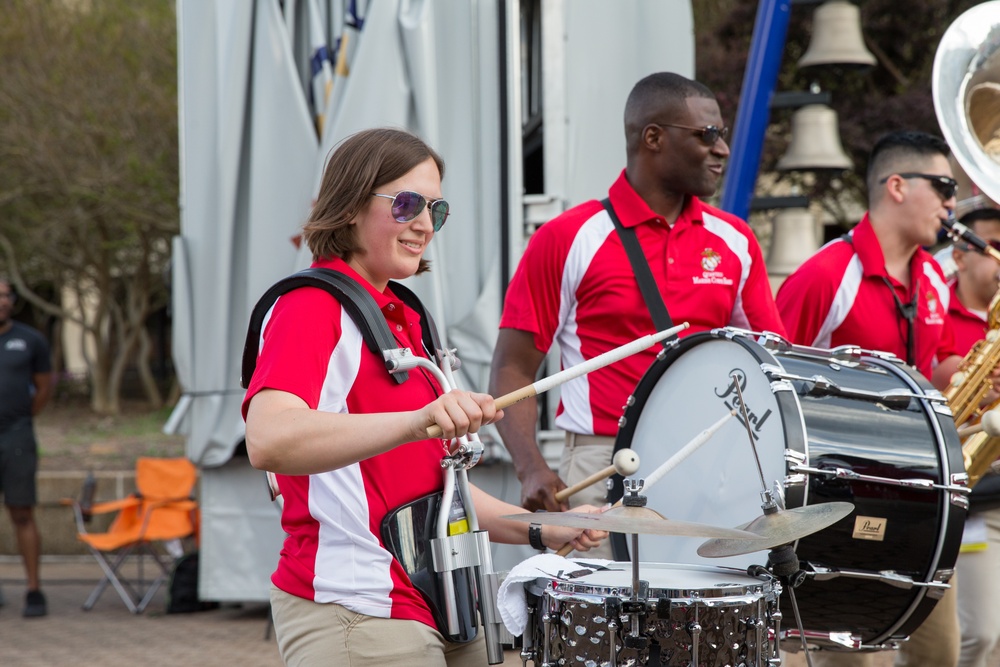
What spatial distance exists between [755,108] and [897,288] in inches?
89.0

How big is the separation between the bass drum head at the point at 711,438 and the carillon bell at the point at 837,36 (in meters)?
4.29

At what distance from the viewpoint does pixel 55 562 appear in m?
8.95

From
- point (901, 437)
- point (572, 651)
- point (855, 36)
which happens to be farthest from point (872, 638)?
point (855, 36)

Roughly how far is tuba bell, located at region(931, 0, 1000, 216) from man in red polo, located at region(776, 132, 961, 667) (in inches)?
3.9

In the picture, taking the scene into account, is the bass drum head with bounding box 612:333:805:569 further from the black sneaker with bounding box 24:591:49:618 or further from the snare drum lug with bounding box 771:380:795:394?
the black sneaker with bounding box 24:591:49:618

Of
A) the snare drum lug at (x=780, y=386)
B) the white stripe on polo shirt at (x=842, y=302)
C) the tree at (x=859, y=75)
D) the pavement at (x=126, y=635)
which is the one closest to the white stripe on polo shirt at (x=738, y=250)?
the white stripe on polo shirt at (x=842, y=302)

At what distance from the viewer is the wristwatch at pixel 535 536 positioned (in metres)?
2.64

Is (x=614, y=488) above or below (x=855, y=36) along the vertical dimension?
below

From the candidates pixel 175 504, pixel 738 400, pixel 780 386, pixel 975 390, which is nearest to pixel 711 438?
pixel 738 400

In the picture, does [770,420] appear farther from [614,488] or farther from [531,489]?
[531,489]

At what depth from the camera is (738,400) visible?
3.10m

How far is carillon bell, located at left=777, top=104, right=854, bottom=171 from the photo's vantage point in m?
7.02

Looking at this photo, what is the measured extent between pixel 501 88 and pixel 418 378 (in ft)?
12.1

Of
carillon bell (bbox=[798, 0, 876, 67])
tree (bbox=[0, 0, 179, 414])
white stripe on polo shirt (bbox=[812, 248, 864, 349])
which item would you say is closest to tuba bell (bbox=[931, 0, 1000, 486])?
white stripe on polo shirt (bbox=[812, 248, 864, 349])
